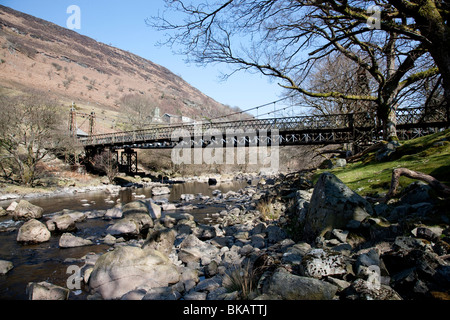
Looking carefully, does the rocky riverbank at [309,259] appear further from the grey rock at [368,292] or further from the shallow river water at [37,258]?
the shallow river water at [37,258]

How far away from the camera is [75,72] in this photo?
269 ft

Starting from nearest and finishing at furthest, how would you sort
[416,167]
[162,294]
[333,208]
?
1. [162,294]
2. [333,208]
3. [416,167]

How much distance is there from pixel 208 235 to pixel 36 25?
13175 centimetres

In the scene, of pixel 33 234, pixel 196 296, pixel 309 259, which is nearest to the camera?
pixel 309 259

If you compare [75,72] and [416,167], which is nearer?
[416,167]

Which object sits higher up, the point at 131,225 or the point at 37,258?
the point at 131,225

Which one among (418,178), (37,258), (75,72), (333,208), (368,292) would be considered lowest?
(37,258)

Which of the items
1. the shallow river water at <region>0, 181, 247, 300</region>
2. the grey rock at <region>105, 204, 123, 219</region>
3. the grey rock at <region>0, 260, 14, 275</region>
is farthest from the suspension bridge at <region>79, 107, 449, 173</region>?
the grey rock at <region>0, 260, 14, 275</region>

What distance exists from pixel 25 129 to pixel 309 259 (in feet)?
74.6

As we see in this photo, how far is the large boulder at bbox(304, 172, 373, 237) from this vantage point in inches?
172

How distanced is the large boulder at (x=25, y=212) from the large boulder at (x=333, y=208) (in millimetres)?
11399

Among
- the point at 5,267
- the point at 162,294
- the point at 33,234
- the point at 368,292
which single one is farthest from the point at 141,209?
the point at 368,292

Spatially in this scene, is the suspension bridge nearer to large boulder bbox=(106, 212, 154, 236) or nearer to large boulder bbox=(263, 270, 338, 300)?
large boulder bbox=(106, 212, 154, 236)

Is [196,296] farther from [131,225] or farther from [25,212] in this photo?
[25,212]
